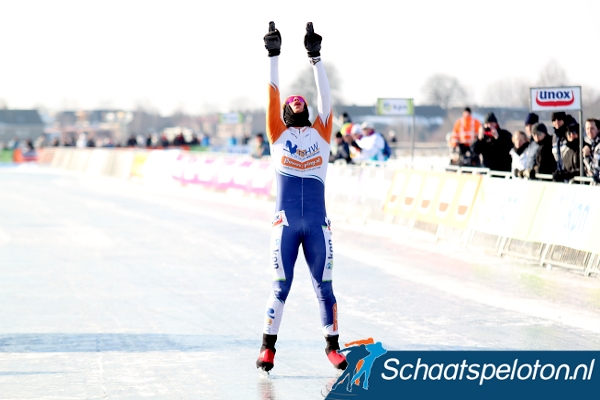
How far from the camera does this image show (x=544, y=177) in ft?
47.9

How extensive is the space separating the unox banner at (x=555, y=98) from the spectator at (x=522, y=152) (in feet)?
2.20

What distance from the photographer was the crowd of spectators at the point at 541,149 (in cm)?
1383

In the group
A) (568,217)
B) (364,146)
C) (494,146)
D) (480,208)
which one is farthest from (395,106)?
(568,217)

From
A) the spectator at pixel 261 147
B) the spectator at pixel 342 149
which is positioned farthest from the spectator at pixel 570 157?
the spectator at pixel 261 147

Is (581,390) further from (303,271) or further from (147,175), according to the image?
(147,175)

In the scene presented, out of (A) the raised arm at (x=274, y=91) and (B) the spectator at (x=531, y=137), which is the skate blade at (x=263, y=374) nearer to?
(A) the raised arm at (x=274, y=91)

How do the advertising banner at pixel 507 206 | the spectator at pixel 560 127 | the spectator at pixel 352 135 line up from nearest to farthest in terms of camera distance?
the advertising banner at pixel 507 206
the spectator at pixel 560 127
the spectator at pixel 352 135

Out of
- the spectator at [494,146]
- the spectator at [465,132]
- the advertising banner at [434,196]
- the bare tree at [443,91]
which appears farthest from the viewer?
the bare tree at [443,91]

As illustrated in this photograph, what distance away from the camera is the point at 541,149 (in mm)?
14750

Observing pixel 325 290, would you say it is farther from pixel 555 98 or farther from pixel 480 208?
pixel 480 208

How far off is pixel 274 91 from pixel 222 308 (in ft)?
12.4

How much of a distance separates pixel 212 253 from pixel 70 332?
675cm

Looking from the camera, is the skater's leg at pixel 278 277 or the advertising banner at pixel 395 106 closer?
the skater's leg at pixel 278 277

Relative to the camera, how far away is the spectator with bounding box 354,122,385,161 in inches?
875
